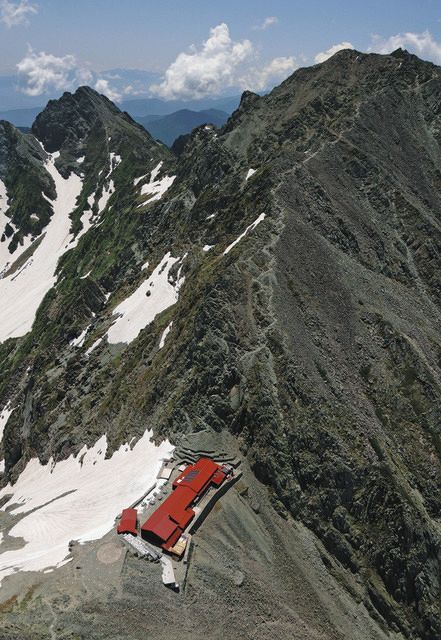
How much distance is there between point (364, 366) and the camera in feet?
183

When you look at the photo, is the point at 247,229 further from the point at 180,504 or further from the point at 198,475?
the point at 180,504

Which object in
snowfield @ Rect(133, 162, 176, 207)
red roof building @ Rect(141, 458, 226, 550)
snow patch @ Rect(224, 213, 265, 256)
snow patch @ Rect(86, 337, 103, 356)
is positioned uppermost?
snowfield @ Rect(133, 162, 176, 207)

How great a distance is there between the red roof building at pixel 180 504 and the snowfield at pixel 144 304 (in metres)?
39.7

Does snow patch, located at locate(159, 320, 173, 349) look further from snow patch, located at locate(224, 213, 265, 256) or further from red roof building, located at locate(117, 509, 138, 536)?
red roof building, located at locate(117, 509, 138, 536)

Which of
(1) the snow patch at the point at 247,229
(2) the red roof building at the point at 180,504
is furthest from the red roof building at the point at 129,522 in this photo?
(1) the snow patch at the point at 247,229

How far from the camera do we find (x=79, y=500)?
41531mm

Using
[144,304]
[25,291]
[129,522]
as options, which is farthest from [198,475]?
[25,291]

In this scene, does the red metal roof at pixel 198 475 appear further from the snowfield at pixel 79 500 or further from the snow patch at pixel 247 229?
the snow patch at pixel 247 229

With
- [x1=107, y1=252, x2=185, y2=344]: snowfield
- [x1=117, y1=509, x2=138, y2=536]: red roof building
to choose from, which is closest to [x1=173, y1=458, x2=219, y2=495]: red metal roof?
[x1=117, y1=509, x2=138, y2=536]: red roof building

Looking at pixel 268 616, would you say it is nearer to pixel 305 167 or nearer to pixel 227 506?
pixel 227 506

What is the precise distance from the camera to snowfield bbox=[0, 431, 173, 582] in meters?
34.0

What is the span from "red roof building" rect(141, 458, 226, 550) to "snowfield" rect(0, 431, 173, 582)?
3002 millimetres

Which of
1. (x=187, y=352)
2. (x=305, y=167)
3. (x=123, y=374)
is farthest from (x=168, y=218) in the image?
(x=187, y=352)

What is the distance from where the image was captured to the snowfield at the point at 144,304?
76875 mm
